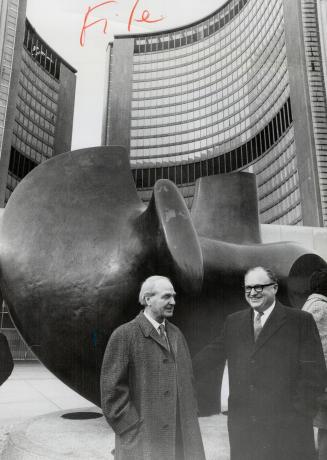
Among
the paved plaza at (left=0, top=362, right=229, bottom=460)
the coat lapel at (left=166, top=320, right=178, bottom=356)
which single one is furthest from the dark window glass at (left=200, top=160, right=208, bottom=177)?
the coat lapel at (left=166, top=320, right=178, bottom=356)

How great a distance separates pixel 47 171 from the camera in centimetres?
421

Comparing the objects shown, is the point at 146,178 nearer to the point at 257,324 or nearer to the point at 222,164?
the point at 222,164

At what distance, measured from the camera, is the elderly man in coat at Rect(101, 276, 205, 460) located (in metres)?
1.80

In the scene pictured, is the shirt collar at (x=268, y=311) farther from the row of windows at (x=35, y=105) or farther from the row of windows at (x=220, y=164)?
the row of windows at (x=35, y=105)

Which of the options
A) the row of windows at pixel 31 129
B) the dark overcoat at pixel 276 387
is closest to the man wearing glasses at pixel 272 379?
the dark overcoat at pixel 276 387

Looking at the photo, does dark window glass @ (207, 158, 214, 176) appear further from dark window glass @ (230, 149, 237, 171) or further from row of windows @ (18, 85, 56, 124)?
row of windows @ (18, 85, 56, 124)

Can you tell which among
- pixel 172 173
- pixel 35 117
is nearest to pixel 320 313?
pixel 172 173

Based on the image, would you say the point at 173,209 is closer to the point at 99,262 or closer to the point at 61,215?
the point at 99,262

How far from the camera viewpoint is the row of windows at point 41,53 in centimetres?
5661

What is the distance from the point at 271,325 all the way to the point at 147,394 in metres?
0.66

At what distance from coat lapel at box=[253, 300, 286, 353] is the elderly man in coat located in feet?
1.16

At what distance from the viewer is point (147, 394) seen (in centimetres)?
188

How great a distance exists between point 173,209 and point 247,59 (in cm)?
5826

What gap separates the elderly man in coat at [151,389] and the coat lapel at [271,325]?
355 mm
